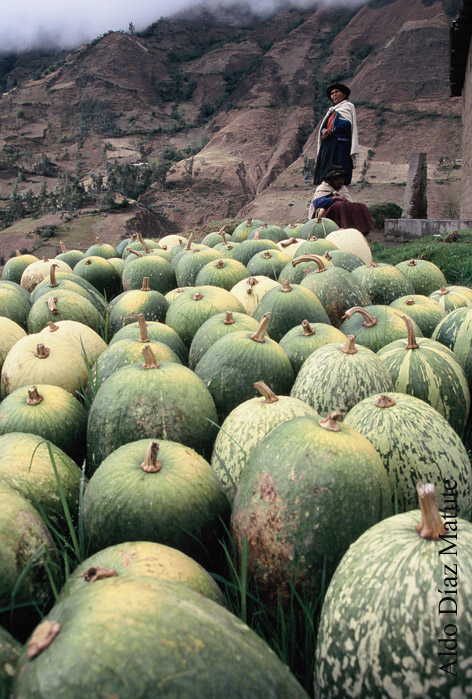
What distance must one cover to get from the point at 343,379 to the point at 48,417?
1.30 meters

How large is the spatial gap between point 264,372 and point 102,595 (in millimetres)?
1682

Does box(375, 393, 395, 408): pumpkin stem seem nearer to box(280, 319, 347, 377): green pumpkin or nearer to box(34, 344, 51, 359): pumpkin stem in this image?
box(280, 319, 347, 377): green pumpkin

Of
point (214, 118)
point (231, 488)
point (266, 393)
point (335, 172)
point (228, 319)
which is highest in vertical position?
point (214, 118)

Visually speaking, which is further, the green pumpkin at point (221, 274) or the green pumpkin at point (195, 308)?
the green pumpkin at point (221, 274)

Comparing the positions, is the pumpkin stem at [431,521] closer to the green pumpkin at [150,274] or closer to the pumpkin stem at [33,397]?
the pumpkin stem at [33,397]

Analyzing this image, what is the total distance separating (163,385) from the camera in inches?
87.8

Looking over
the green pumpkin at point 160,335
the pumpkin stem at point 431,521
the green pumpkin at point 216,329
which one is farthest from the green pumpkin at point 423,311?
the pumpkin stem at point 431,521

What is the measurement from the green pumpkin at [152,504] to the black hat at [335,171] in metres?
8.33

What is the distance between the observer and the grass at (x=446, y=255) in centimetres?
739

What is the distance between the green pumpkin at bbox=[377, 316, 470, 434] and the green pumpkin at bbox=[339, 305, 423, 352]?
41 cm

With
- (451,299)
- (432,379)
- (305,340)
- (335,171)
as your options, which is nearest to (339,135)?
(335,171)

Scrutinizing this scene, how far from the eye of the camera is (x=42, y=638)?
925 millimetres

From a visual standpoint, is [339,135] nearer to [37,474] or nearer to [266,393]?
[266,393]

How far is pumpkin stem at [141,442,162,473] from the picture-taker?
166cm
